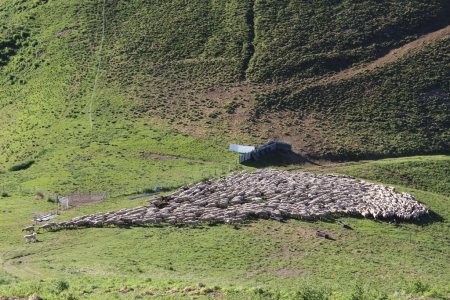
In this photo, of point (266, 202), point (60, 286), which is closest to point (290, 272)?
point (266, 202)

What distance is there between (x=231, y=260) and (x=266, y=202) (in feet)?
→ 44.6

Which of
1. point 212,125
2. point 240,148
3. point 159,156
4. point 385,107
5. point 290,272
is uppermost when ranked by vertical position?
point 385,107

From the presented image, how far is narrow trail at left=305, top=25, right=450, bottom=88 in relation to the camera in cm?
10175

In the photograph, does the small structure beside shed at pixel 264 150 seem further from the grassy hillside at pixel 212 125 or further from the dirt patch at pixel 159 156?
the dirt patch at pixel 159 156

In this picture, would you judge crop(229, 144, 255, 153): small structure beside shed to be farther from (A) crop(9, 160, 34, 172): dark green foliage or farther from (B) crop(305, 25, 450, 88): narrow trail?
(A) crop(9, 160, 34, 172): dark green foliage

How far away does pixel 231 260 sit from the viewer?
1969 inches

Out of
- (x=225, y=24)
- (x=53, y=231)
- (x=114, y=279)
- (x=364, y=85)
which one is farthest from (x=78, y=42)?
(x=114, y=279)

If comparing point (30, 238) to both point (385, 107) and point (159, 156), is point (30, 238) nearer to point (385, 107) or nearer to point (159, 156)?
point (159, 156)

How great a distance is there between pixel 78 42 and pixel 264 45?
28626mm

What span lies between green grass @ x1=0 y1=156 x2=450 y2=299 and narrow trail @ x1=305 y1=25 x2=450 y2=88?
40375mm

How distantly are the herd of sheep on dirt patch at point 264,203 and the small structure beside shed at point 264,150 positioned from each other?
301 inches

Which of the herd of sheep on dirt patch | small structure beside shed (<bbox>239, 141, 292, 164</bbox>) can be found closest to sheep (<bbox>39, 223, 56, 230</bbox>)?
the herd of sheep on dirt patch

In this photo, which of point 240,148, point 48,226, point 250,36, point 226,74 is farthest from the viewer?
point 250,36

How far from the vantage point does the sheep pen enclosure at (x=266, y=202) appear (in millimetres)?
58656
